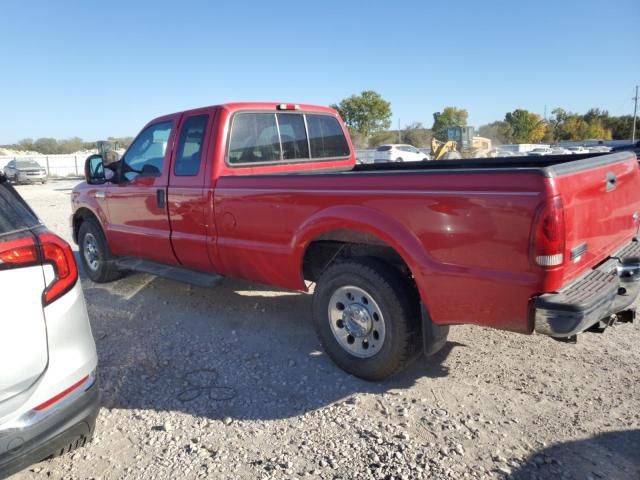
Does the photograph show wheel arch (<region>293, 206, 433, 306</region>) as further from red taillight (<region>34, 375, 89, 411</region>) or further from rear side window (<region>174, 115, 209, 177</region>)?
red taillight (<region>34, 375, 89, 411</region>)

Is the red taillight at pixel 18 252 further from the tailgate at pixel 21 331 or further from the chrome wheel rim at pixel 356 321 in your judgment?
the chrome wheel rim at pixel 356 321

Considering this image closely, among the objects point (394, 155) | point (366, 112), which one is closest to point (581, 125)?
point (366, 112)

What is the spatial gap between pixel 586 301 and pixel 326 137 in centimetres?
349

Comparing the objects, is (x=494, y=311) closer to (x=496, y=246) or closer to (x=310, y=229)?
(x=496, y=246)

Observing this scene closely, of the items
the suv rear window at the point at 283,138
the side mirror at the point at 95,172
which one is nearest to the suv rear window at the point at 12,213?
the suv rear window at the point at 283,138

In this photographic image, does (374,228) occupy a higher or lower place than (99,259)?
higher

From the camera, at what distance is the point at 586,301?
2.60m

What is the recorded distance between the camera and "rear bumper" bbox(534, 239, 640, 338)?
2557 mm

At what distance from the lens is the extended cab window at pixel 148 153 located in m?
5.00

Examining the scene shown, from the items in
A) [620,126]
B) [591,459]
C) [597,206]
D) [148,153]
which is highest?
[620,126]

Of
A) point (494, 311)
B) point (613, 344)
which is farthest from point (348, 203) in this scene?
point (613, 344)

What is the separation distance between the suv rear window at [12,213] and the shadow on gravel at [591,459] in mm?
2694

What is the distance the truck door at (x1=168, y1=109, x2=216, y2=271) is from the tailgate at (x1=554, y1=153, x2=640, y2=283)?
286 centimetres

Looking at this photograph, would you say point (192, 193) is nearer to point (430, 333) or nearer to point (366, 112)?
point (430, 333)
